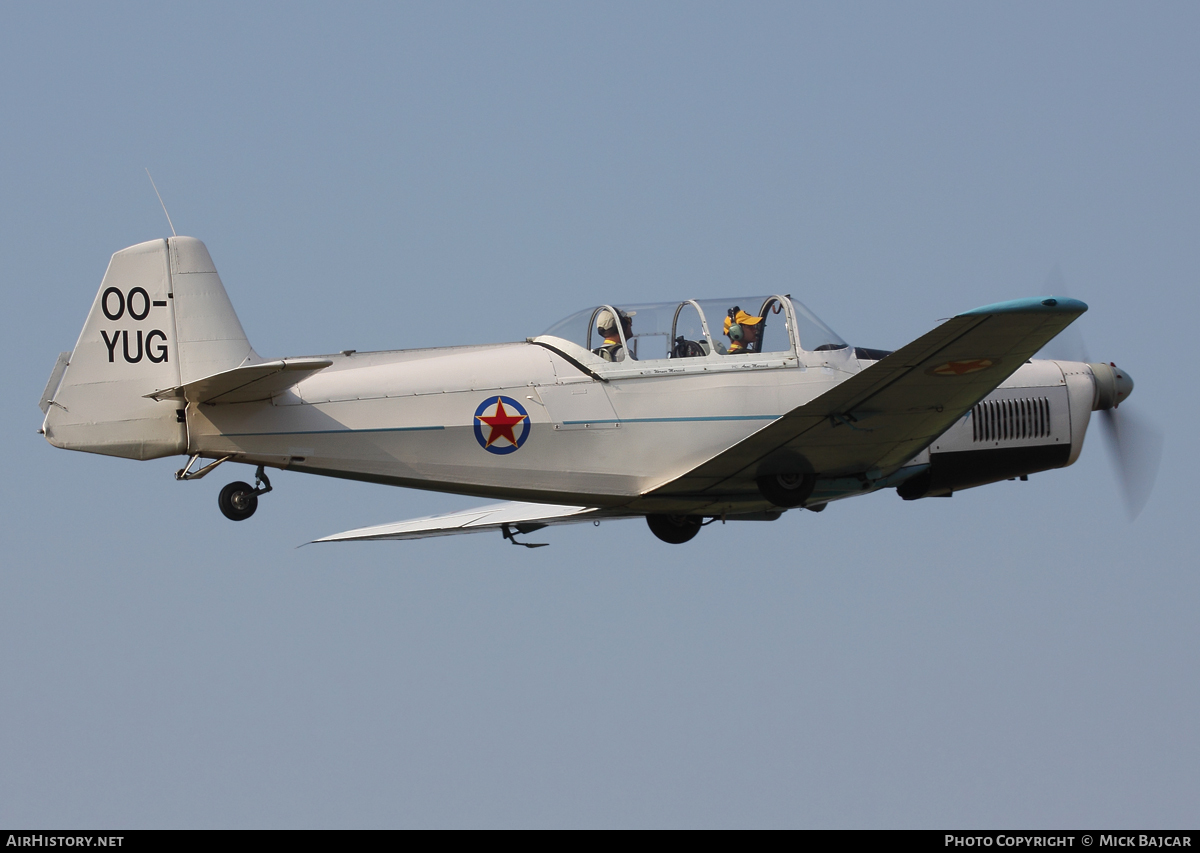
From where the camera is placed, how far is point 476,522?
1415cm

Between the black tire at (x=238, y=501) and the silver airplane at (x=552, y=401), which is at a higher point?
the silver airplane at (x=552, y=401)

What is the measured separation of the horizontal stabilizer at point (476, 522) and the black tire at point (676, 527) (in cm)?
57

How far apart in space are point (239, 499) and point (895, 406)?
514 centimetres

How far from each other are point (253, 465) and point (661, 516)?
13.1 feet

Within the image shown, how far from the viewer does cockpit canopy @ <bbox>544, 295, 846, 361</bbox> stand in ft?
38.0

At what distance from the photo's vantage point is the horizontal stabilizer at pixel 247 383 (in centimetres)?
1031

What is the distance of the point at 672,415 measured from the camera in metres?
11.4

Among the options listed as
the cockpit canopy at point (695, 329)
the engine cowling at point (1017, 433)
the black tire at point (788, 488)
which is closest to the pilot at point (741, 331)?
the cockpit canopy at point (695, 329)

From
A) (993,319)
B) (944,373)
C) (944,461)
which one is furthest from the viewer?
(944,461)

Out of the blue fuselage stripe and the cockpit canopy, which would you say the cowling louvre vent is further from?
the blue fuselage stripe

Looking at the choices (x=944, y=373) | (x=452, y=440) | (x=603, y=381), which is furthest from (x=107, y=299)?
(x=944, y=373)

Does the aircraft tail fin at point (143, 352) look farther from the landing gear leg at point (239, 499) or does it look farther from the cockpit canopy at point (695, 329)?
the cockpit canopy at point (695, 329)

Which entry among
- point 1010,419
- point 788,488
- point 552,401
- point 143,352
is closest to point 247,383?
point 143,352

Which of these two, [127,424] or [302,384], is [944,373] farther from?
[127,424]
